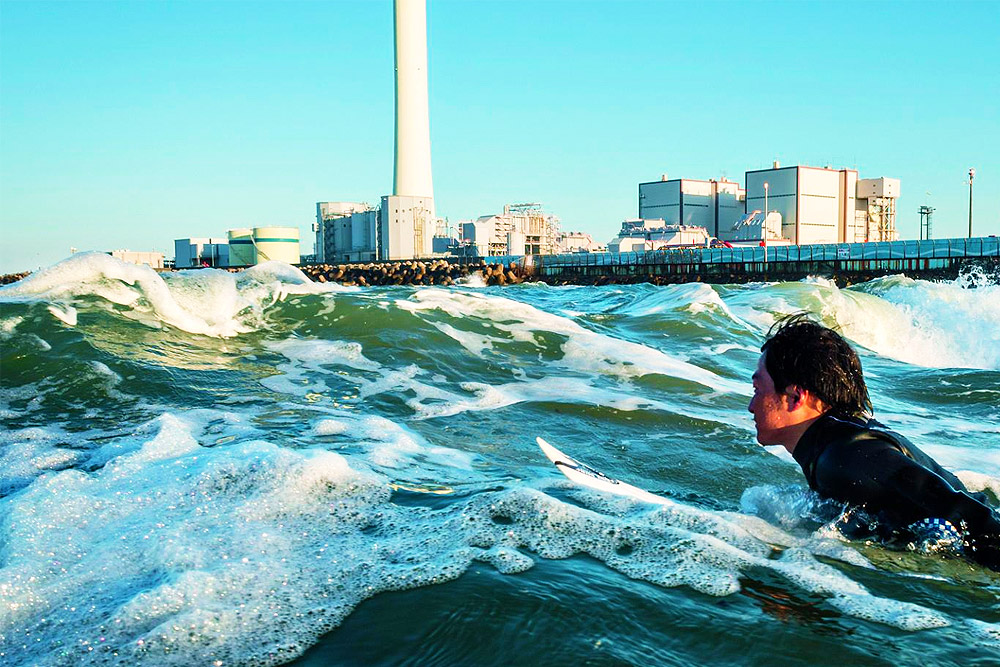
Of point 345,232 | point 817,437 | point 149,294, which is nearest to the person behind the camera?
point 817,437

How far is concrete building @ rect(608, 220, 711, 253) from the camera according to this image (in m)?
63.3

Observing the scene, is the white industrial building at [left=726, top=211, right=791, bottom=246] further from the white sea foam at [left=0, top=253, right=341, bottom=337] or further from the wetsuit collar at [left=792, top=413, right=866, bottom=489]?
the wetsuit collar at [left=792, top=413, right=866, bottom=489]

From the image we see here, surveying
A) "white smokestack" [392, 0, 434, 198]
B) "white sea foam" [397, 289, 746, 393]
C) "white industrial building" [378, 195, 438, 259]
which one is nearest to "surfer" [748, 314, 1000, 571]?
"white sea foam" [397, 289, 746, 393]

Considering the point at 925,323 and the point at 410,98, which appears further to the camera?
the point at 410,98

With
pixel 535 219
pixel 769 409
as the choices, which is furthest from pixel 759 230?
pixel 769 409

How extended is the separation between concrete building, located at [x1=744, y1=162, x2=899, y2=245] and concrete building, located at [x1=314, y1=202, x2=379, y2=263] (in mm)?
33929

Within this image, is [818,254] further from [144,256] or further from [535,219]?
[144,256]

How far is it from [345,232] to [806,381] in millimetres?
72583

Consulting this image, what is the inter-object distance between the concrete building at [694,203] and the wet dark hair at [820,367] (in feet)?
228

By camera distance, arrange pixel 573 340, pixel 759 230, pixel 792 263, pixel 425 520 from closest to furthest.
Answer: pixel 425 520 → pixel 573 340 → pixel 792 263 → pixel 759 230

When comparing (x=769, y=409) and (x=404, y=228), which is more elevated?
(x=404, y=228)

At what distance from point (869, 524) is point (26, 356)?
6507 mm

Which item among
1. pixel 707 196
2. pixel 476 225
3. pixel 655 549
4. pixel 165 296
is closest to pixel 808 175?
pixel 707 196

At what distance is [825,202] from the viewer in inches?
2586
